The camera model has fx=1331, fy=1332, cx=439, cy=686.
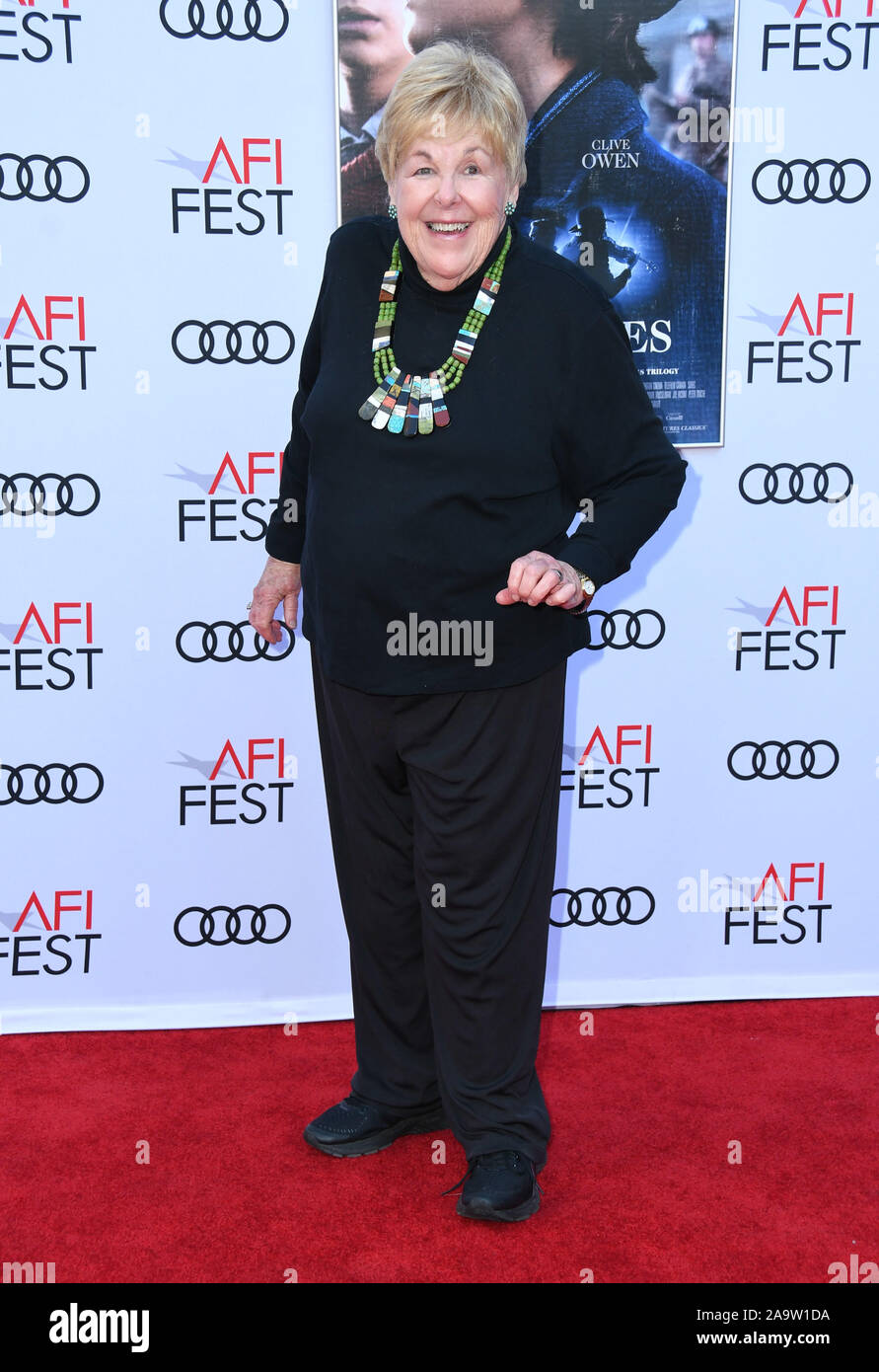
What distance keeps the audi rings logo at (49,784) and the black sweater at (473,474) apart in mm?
878

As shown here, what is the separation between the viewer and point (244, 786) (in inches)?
103

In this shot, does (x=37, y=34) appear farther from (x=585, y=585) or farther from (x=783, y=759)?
(x=783, y=759)

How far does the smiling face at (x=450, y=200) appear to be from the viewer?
1.74 meters

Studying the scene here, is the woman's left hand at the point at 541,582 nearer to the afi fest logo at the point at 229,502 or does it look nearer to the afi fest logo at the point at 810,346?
the afi fest logo at the point at 229,502

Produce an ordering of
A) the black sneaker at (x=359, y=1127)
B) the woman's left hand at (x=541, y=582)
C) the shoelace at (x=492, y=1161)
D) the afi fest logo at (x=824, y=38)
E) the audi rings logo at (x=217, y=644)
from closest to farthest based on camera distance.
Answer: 1. the woman's left hand at (x=541, y=582)
2. the shoelace at (x=492, y=1161)
3. the black sneaker at (x=359, y=1127)
4. the afi fest logo at (x=824, y=38)
5. the audi rings logo at (x=217, y=644)

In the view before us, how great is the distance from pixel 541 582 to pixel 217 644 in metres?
1.02

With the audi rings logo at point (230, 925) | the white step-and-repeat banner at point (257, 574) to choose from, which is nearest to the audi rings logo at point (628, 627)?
the white step-and-repeat banner at point (257, 574)

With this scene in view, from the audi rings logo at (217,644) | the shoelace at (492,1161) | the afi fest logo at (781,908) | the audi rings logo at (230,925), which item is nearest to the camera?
the shoelace at (492,1161)

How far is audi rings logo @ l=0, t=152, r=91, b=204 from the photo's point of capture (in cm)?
234

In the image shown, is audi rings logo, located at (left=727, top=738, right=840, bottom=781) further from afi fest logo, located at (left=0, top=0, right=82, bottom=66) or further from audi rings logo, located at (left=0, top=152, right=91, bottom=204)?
afi fest logo, located at (left=0, top=0, right=82, bottom=66)

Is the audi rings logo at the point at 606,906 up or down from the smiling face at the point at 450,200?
down

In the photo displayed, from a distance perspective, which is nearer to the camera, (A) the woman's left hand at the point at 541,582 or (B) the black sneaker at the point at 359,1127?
(A) the woman's left hand at the point at 541,582

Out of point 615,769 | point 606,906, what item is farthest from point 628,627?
point 606,906

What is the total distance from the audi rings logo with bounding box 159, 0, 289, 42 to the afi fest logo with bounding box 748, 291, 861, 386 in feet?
3.40
